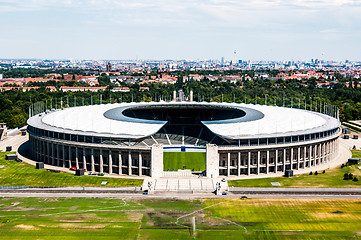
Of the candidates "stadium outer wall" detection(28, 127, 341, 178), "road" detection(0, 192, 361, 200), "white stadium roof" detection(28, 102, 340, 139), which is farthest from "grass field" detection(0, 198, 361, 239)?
"white stadium roof" detection(28, 102, 340, 139)

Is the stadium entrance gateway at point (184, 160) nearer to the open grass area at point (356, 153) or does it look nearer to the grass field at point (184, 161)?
the grass field at point (184, 161)

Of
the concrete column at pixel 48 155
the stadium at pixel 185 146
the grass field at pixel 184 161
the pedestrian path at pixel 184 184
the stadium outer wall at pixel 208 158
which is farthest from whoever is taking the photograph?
the concrete column at pixel 48 155

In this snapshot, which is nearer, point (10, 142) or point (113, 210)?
point (113, 210)

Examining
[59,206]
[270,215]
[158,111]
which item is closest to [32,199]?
[59,206]

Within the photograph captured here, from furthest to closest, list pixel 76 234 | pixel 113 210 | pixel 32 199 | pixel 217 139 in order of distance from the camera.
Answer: pixel 217 139 < pixel 32 199 < pixel 113 210 < pixel 76 234

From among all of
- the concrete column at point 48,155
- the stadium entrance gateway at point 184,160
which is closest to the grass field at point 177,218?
the stadium entrance gateway at point 184,160

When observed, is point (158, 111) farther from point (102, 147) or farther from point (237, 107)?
point (102, 147)
